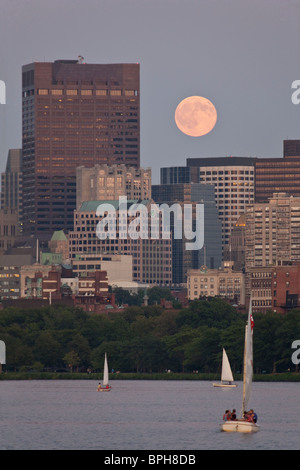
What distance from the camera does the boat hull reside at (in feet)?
480

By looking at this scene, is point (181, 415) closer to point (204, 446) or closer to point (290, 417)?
point (290, 417)

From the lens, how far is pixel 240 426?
146750 millimetres

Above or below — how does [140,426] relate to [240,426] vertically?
below

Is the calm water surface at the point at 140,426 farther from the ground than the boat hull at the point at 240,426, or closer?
closer

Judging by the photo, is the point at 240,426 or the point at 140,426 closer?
the point at 240,426

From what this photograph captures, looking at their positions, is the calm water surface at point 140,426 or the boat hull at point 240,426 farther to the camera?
the boat hull at point 240,426

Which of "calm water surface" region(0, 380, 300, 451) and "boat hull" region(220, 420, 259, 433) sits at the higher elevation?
"boat hull" region(220, 420, 259, 433)

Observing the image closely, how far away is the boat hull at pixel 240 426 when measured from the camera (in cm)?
14625

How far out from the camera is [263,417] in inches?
6855

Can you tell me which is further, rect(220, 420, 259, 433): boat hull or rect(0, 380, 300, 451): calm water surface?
rect(220, 420, 259, 433): boat hull
